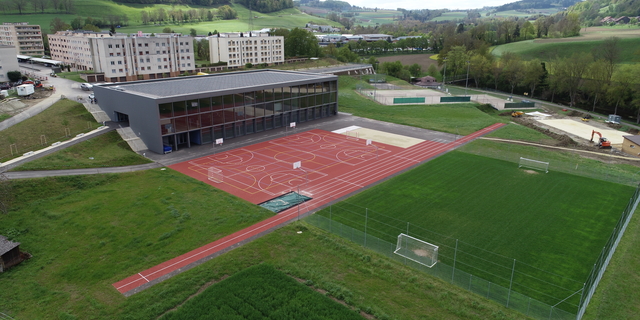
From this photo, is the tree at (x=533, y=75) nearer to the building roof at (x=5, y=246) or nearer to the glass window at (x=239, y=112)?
the glass window at (x=239, y=112)

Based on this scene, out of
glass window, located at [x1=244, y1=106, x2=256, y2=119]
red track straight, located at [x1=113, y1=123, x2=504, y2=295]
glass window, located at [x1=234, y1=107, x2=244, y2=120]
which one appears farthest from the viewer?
glass window, located at [x1=244, y1=106, x2=256, y2=119]

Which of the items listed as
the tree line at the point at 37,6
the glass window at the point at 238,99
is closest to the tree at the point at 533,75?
the glass window at the point at 238,99

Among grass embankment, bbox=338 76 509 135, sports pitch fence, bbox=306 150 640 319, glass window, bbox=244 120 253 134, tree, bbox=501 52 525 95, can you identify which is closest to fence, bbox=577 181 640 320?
sports pitch fence, bbox=306 150 640 319

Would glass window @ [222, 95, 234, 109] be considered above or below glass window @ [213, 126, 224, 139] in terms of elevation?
above

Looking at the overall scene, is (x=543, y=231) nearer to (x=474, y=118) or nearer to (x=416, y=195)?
(x=416, y=195)

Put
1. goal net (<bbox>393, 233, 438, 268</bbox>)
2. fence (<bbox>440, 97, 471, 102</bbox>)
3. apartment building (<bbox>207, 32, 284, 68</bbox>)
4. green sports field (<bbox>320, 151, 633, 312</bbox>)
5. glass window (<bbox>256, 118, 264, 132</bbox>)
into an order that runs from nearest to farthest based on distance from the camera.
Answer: green sports field (<bbox>320, 151, 633, 312</bbox>) → goal net (<bbox>393, 233, 438, 268</bbox>) → glass window (<bbox>256, 118, 264, 132</bbox>) → fence (<bbox>440, 97, 471, 102</bbox>) → apartment building (<bbox>207, 32, 284, 68</bbox>)

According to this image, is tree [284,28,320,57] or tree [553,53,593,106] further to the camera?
tree [284,28,320,57]

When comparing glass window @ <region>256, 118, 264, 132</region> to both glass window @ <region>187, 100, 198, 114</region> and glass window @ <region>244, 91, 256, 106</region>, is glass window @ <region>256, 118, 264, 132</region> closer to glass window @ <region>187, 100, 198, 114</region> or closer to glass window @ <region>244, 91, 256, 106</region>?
glass window @ <region>244, 91, 256, 106</region>
